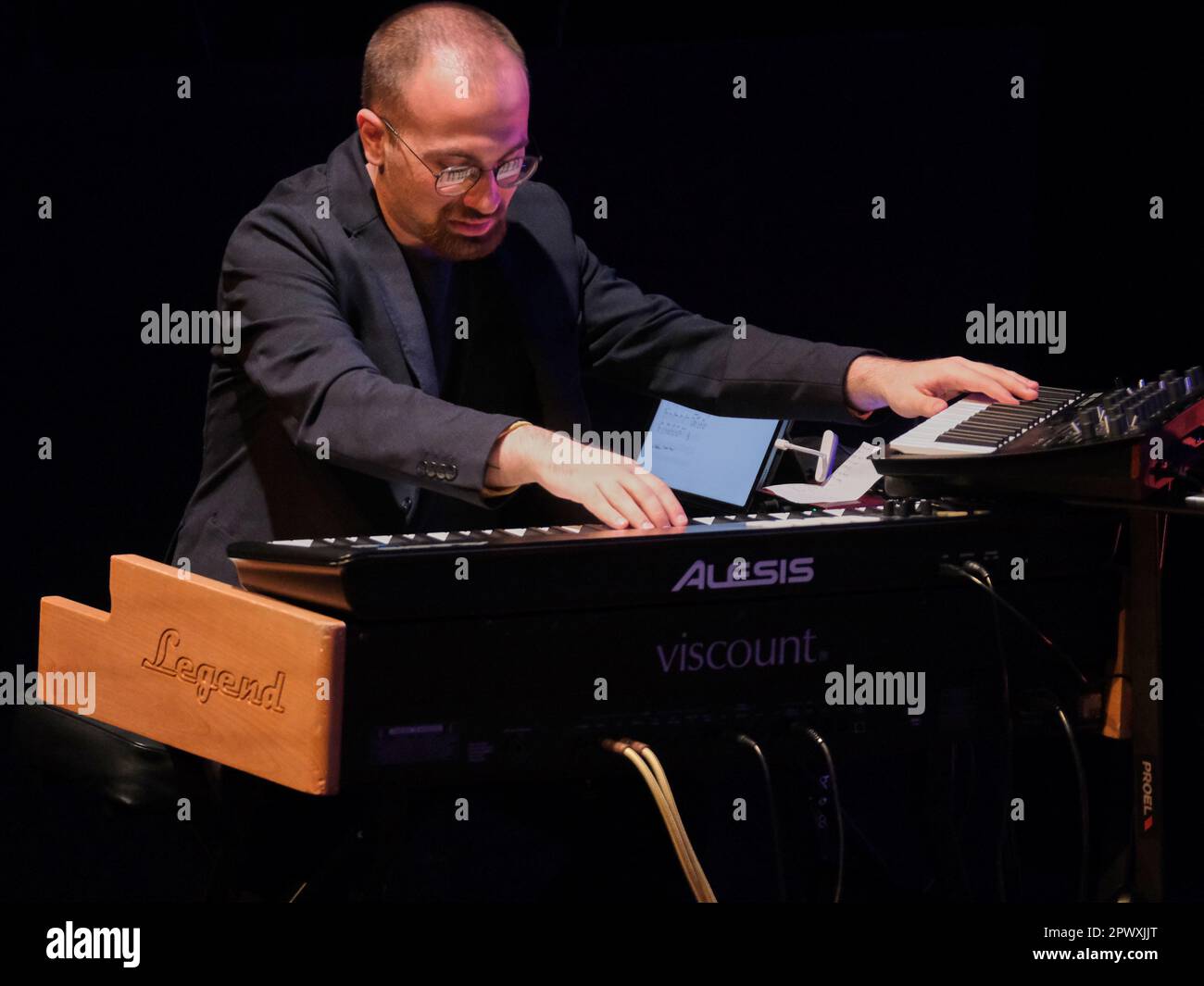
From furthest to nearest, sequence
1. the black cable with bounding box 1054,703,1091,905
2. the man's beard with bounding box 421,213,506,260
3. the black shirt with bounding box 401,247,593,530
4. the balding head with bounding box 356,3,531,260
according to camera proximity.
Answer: the black shirt with bounding box 401,247,593,530, the man's beard with bounding box 421,213,506,260, the balding head with bounding box 356,3,531,260, the black cable with bounding box 1054,703,1091,905

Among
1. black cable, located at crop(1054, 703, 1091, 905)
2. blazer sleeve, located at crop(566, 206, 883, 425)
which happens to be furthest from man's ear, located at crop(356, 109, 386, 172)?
black cable, located at crop(1054, 703, 1091, 905)

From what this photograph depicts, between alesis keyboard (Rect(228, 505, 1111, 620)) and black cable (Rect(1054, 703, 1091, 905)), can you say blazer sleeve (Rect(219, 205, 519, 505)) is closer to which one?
alesis keyboard (Rect(228, 505, 1111, 620))

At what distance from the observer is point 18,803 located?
141 inches

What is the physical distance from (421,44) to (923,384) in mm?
770

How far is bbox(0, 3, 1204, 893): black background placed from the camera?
3.11 m

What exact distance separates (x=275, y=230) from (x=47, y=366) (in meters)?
1.72

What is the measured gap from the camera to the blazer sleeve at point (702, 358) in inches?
81.3

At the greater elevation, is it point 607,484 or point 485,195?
point 485,195

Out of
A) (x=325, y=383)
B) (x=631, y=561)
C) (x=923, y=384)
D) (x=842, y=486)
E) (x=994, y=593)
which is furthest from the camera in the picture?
(x=842, y=486)

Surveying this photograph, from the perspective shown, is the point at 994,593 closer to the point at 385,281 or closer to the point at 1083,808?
the point at 1083,808

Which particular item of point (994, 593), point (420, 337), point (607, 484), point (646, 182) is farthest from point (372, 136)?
point (646, 182)

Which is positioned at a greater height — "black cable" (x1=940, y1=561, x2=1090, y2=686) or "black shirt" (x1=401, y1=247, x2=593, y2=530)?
"black shirt" (x1=401, y1=247, x2=593, y2=530)

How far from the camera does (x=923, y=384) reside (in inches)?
76.2

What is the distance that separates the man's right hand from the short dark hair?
633mm
